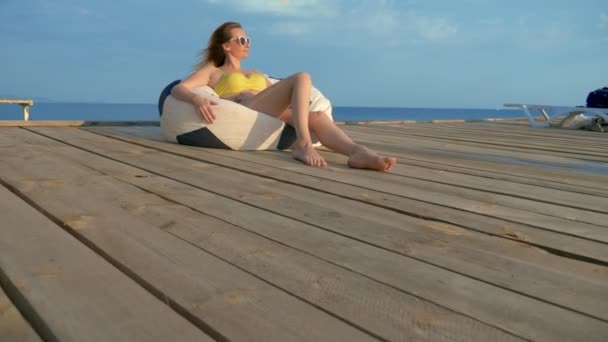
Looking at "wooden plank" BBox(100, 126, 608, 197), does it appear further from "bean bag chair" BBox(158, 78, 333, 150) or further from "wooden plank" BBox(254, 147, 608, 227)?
"bean bag chair" BBox(158, 78, 333, 150)

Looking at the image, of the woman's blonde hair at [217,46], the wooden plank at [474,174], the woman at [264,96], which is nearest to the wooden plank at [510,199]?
the wooden plank at [474,174]

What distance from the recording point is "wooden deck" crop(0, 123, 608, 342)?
0.77 meters

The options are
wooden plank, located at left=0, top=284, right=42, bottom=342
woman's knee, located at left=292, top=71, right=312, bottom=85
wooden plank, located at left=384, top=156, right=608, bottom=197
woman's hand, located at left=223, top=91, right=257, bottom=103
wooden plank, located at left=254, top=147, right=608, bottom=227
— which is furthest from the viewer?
woman's hand, located at left=223, top=91, right=257, bottom=103

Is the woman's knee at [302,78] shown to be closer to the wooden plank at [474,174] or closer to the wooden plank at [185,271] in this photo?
the wooden plank at [474,174]

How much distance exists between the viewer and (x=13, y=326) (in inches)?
28.5

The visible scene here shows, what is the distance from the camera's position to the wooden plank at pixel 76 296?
0.73 metres

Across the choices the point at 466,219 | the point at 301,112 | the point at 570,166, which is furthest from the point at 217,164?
the point at 570,166

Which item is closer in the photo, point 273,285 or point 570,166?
point 273,285

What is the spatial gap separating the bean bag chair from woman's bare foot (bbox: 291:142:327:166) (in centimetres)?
41

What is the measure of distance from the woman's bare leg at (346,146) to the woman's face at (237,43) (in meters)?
0.56

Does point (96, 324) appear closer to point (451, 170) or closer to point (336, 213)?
point (336, 213)

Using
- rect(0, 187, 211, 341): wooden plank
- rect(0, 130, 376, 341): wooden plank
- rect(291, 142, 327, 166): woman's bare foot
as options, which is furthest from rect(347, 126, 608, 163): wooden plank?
rect(0, 187, 211, 341): wooden plank

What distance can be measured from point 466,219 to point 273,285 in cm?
75

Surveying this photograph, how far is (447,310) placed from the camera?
84 centimetres
